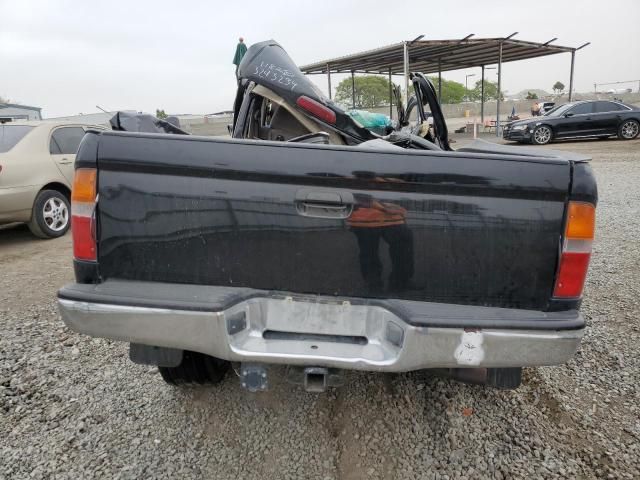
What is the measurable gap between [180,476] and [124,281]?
2.95 ft

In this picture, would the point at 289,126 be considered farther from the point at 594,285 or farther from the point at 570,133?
the point at 570,133

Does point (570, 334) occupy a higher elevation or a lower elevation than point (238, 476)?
higher

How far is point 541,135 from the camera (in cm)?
1585

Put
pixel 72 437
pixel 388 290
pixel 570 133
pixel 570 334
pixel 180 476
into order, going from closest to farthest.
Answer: pixel 570 334, pixel 388 290, pixel 180 476, pixel 72 437, pixel 570 133

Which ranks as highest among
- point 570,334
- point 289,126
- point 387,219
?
point 289,126

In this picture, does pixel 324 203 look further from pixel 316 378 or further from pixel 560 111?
pixel 560 111

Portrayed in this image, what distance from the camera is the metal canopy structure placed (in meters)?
17.4

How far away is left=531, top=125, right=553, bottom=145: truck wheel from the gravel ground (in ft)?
47.0

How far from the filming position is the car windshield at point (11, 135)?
Result: 214 inches

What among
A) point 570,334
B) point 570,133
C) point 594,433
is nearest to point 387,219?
point 570,334

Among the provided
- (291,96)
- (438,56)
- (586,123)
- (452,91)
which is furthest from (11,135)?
(452,91)

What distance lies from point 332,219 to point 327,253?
14cm

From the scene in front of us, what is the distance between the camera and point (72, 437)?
218 centimetres

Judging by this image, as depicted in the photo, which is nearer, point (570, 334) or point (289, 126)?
point (570, 334)
